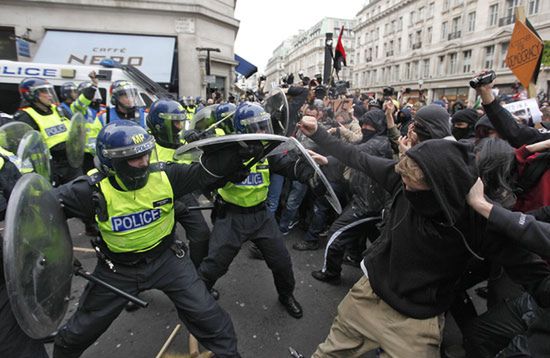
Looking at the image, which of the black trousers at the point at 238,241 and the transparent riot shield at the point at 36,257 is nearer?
the transparent riot shield at the point at 36,257

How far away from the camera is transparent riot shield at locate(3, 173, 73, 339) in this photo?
A: 1465 millimetres

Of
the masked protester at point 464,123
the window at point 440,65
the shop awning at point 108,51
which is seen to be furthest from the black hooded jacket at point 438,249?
the window at point 440,65

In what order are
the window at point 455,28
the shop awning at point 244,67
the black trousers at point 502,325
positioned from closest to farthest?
1. the black trousers at point 502,325
2. the shop awning at point 244,67
3. the window at point 455,28

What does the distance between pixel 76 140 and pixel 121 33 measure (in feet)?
49.2

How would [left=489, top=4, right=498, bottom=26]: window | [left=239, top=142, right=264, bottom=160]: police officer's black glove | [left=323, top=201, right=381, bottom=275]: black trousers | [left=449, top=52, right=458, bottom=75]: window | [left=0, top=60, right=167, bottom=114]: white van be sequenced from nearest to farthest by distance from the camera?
[left=239, top=142, right=264, bottom=160]: police officer's black glove
[left=323, top=201, right=381, bottom=275]: black trousers
[left=0, top=60, right=167, bottom=114]: white van
[left=489, top=4, right=498, bottom=26]: window
[left=449, top=52, right=458, bottom=75]: window

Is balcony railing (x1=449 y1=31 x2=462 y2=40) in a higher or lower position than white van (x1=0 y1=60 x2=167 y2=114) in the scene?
higher

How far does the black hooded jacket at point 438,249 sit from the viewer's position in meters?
1.36

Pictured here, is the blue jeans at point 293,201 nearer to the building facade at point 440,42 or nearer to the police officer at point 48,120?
the police officer at point 48,120

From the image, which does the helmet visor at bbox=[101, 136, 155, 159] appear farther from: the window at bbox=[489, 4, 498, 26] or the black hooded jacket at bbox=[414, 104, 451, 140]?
the window at bbox=[489, 4, 498, 26]

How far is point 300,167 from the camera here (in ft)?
9.11

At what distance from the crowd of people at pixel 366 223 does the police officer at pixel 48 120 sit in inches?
80.2

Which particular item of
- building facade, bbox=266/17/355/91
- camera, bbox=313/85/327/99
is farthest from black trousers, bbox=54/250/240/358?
building facade, bbox=266/17/355/91

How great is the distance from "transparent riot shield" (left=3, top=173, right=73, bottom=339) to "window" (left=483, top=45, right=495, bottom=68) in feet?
122

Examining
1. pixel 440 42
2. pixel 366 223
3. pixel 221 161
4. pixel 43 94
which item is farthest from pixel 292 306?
pixel 440 42
